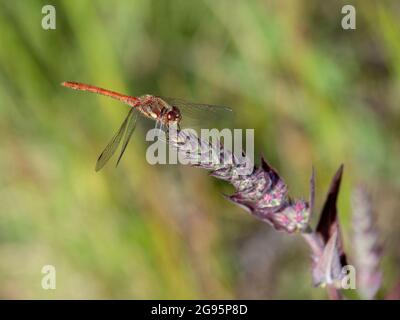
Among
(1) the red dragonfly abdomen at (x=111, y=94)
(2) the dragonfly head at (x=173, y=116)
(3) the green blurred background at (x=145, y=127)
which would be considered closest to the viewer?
(2) the dragonfly head at (x=173, y=116)

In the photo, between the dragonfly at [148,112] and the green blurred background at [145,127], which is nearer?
the dragonfly at [148,112]

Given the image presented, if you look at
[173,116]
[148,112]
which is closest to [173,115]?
[173,116]

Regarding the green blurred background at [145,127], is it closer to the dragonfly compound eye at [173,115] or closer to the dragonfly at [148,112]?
the dragonfly at [148,112]

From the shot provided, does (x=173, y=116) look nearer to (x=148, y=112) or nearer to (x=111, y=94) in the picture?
(x=148, y=112)

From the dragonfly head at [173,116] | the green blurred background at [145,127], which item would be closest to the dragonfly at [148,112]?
the dragonfly head at [173,116]

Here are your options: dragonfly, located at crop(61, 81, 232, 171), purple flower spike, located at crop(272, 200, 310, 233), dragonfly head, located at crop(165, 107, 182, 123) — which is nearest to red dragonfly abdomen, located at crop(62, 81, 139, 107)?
dragonfly, located at crop(61, 81, 232, 171)

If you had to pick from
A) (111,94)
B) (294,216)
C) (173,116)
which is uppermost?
(111,94)

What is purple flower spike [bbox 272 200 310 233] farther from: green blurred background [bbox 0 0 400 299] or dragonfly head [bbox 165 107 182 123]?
green blurred background [bbox 0 0 400 299]
